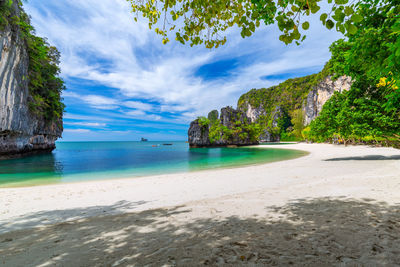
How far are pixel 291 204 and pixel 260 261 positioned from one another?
10.8 ft

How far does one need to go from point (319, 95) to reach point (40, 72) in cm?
10299

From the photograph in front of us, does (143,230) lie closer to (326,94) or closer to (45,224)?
(45,224)

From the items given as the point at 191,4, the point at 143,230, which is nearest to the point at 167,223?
the point at 143,230

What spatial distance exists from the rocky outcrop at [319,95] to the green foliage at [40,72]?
283 feet

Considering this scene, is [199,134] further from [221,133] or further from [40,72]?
[40,72]

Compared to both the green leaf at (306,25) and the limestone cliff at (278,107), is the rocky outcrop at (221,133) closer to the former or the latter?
the limestone cliff at (278,107)

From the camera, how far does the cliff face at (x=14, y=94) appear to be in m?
19.7

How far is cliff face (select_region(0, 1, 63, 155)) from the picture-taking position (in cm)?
1967

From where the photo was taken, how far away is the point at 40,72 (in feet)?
95.1

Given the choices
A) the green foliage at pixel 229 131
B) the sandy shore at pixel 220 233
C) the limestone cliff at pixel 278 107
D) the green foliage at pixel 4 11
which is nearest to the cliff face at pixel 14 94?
the green foliage at pixel 4 11

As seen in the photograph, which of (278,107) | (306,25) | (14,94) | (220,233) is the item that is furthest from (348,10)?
(278,107)

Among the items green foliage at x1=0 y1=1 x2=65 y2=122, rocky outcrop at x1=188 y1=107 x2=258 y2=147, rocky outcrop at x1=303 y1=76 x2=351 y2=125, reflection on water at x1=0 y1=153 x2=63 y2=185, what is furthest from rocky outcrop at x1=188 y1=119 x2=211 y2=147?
reflection on water at x1=0 y1=153 x2=63 y2=185

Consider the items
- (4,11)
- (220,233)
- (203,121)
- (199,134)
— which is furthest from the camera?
(199,134)

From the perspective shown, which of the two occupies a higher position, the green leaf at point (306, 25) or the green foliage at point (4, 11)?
the green foliage at point (4, 11)
